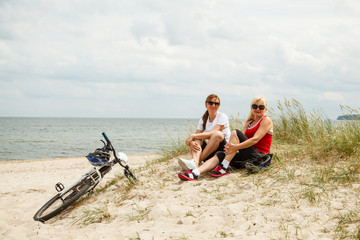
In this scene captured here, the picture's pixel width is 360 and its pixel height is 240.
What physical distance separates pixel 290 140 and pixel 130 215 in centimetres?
535

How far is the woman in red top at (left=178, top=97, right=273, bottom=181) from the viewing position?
16.4 ft

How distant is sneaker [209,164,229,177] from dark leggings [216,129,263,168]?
205 millimetres

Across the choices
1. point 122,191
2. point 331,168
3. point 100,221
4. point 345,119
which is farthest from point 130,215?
point 345,119

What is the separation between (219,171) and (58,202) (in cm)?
307

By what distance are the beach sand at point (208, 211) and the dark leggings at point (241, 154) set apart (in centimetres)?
18

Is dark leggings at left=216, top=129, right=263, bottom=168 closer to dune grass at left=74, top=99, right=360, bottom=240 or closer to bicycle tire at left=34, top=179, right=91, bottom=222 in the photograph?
dune grass at left=74, top=99, right=360, bottom=240

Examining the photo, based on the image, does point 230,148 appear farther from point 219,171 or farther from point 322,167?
point 322,167

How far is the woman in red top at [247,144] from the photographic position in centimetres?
499

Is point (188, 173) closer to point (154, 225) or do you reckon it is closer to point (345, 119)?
point (154, 225)

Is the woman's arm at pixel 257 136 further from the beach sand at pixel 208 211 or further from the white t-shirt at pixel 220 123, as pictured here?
the white t-shirt at pixel 220 123

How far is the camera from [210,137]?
557 centimetres

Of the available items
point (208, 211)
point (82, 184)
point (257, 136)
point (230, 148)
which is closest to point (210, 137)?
point (230, 148)

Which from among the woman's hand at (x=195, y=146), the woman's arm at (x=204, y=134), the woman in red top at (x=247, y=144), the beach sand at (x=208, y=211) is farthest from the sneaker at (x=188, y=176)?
the woman's arm at (x=204, y=134)

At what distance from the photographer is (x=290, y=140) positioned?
25.9 feet
